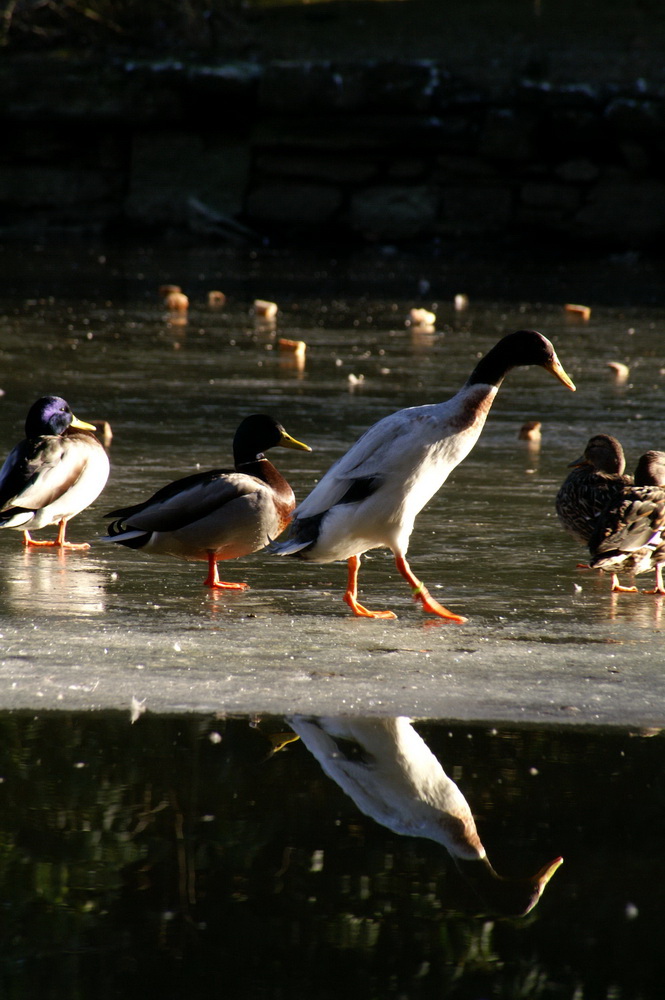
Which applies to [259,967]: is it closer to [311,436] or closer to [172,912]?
[172,912]

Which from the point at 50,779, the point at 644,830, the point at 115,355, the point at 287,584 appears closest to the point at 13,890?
the point at 50,779

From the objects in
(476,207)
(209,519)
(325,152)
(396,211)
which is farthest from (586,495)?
(325,152)

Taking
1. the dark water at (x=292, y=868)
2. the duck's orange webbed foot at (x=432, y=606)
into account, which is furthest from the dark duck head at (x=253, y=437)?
the dark water at (x=292, y=868)

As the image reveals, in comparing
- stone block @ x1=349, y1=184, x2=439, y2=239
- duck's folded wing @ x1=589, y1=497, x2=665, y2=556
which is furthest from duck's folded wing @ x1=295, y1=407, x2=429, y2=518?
stone block @ x1=349, y1=184, x2=439, y2=239

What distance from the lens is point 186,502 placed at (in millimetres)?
5605

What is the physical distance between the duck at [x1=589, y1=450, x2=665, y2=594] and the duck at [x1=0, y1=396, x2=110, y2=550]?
7.46ft

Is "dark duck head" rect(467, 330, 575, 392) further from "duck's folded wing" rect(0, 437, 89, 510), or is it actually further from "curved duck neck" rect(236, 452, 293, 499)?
"duck's folded wing" rect(0, 437, 89, 510)

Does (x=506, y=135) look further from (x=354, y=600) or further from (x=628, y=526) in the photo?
(x=354, y=600)

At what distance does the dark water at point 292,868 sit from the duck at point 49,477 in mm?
2351

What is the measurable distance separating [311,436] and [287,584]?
10.1 ft

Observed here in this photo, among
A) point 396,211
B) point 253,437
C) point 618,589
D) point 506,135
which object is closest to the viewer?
point 618,589

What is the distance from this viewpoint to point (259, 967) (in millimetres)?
2625

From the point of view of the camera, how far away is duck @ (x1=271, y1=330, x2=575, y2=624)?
Result: 5180mm

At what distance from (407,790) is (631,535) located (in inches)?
101
